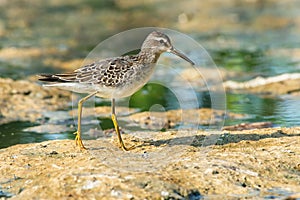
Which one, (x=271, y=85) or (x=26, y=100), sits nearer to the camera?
(x=26, y=100)

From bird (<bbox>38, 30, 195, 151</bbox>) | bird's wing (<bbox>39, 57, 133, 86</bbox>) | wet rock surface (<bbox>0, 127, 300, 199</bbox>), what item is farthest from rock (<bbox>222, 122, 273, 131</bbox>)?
bird's wing (<bbox>39, 57, 133, 86</bbox>)

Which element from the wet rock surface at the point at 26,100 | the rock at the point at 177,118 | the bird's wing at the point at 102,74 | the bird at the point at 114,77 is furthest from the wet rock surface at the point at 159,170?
the wet rock surface at the point at 26,100

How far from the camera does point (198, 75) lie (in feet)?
54.1

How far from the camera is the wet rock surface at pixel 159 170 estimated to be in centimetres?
748

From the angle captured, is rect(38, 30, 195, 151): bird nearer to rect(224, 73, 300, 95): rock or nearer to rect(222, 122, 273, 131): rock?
rect(222, 122, 273, 131): rock

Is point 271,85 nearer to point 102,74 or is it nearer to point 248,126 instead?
point 248,126

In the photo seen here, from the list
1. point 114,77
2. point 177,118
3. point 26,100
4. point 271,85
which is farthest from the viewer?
point 271,85

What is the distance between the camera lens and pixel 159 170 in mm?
7945

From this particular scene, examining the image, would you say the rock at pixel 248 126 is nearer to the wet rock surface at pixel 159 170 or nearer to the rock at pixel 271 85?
the wet rock surface at pixel 159 170

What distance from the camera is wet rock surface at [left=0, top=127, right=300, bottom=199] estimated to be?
24.5 feet

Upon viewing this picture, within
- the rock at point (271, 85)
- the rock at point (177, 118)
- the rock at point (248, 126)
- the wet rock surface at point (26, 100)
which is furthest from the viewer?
the rock at point (271, 85)

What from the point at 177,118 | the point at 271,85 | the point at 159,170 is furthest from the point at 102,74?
the point at 271,85

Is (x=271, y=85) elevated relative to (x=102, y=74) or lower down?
lower down

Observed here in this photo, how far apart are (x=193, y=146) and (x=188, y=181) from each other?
5.93 ft
